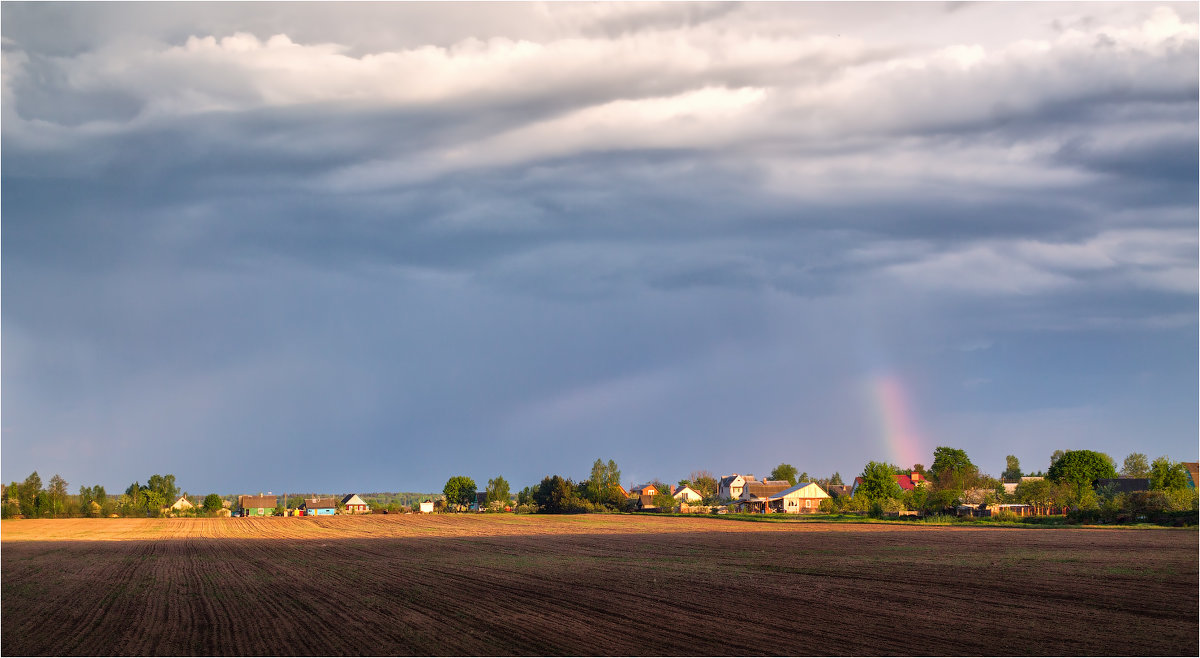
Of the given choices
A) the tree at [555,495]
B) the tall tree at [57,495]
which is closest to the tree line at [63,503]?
the tall tree at [57,495]

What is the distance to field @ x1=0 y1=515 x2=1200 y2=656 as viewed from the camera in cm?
1838

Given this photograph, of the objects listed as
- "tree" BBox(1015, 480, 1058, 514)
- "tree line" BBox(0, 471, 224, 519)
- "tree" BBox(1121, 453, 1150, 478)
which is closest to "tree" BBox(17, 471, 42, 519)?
"tree line" BBox(0, 471, 224, 519)

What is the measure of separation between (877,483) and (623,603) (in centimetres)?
9548

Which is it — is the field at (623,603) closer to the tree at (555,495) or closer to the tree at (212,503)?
the tree at (555,495)

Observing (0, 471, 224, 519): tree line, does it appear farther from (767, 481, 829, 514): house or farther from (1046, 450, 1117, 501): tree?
(1046, 450, 1117, 501): tree

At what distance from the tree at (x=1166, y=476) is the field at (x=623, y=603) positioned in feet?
216

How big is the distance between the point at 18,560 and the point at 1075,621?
48.0 metres

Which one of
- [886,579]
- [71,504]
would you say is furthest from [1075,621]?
[71,504]

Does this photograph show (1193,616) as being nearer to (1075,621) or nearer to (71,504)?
(1075,621)

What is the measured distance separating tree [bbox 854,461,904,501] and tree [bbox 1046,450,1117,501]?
2765cm

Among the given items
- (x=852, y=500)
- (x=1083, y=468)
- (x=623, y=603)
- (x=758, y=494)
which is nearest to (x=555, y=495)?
(x=758, y=494)

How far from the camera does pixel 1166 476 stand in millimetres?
99812

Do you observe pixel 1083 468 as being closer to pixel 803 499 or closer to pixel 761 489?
pixel 803 499

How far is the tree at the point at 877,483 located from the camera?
111 metres
